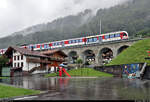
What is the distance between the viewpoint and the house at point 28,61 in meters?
46.4

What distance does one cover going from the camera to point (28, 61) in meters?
46.2

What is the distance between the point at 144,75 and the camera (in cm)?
2503

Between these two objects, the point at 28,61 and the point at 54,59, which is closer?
the point at 28,61

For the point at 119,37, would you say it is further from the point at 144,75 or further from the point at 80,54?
the point at 144,75

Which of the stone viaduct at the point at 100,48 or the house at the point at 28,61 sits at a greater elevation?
the stone viaduct at the point at 100,48

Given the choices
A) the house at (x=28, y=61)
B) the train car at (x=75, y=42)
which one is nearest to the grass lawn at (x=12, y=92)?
the house at (x=28, y=61)

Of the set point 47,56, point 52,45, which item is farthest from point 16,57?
point 52,45

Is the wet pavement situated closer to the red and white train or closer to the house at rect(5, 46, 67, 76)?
the house at rect(5, 46, 67, 76)

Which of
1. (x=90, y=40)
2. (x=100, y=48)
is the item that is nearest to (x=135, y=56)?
(x=90, y=40)

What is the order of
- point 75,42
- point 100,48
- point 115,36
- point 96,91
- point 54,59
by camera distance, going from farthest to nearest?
point 100,48 → point 75,42 → point 115,36 → point 54,59 → point 96,91

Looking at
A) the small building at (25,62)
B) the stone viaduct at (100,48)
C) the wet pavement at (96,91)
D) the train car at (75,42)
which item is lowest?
the wet pavement at (96,91)

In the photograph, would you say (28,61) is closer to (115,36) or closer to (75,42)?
(75,42)

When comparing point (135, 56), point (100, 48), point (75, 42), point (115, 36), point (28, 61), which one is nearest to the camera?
point (135, 56)

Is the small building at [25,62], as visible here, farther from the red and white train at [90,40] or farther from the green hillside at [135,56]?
the green hillside at [135,56]
